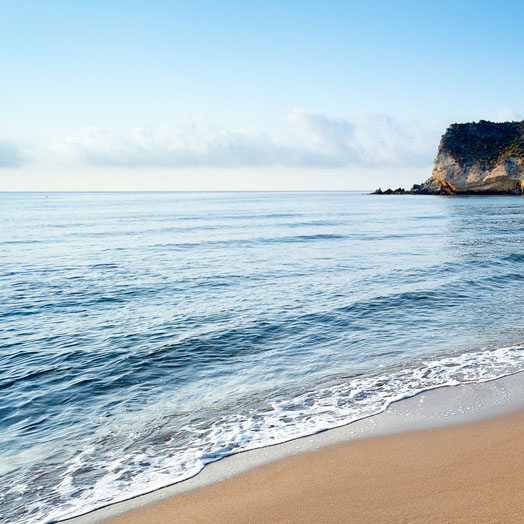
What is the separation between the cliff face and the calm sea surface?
80.6 m

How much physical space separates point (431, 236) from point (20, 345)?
27.8 m

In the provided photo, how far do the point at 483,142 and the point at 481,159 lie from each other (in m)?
7.98

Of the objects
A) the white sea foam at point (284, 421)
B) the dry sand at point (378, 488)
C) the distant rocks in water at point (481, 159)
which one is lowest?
the white sea foam at point (284, 421)

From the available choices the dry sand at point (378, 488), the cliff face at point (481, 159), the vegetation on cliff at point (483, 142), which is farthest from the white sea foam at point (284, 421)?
the vegetation on cliff at point (483, 142)

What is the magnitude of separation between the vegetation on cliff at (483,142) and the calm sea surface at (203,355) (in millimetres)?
83436

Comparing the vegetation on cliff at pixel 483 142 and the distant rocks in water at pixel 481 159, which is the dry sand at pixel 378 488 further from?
the vegetation on cliff at pixel 483 142

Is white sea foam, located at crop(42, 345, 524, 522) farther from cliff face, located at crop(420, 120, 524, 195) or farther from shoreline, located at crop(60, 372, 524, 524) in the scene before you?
cliff face, located at crop(420, 120, 524, 195)

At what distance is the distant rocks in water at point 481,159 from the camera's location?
88.1 metres

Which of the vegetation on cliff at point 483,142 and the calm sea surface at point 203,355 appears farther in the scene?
the vegetation on cliff at point 483,142

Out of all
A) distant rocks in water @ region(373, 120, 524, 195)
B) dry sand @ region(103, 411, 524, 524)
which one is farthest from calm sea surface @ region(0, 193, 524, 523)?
distant rocks in water @ region(373, 120, 524, 195)

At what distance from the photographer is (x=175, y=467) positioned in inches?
199

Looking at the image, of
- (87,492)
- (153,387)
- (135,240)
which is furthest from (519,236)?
(87,492)

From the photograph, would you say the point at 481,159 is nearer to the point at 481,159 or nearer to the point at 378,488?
the point at 481,159

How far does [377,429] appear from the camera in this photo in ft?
19.0
